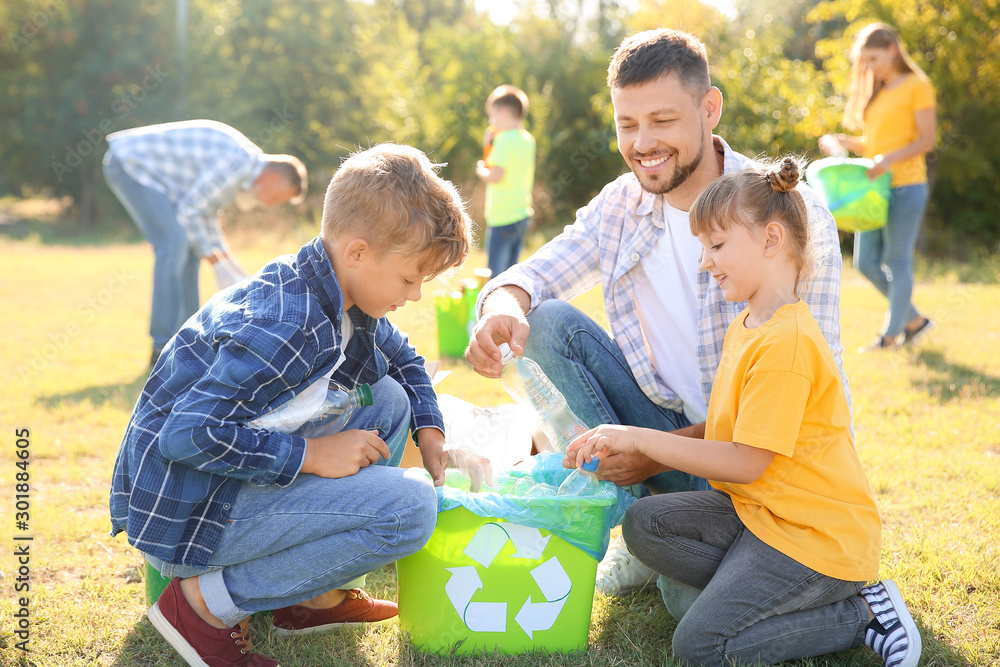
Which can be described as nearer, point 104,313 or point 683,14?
point 104,313

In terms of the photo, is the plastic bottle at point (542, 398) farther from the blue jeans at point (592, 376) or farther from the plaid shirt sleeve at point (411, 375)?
the plaid shirt sleeve at point (411, 375)

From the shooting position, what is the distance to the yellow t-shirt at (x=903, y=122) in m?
5.17

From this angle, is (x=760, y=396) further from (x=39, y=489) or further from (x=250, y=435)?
(x=39, y=489)

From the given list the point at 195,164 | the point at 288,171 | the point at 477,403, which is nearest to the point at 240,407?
the point at 477,403

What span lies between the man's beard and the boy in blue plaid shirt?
77 cm

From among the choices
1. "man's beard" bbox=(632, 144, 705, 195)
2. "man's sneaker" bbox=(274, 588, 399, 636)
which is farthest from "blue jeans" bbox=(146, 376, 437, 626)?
"man's beard" bbox=(632, 144, 705, 195)

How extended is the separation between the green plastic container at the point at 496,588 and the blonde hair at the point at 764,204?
0.88 meters

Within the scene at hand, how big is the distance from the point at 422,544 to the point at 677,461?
0.63 meters

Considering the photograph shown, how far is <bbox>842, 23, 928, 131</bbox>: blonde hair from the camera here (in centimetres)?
515

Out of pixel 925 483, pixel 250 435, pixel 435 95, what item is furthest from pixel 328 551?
pixel 435 95

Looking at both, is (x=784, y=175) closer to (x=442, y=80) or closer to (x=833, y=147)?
(x=833, y=147)

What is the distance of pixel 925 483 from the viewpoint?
2998 mm

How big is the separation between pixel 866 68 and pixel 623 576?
4351mm

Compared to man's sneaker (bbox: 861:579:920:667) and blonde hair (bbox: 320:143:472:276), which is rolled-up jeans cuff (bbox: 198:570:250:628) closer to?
blonde hair (bbox: 320:143:472:276)
